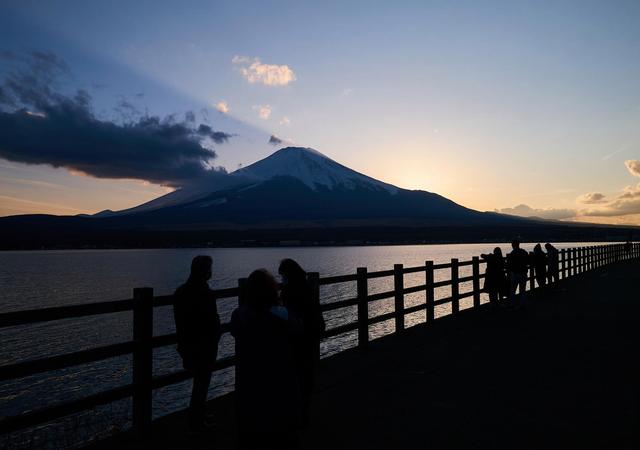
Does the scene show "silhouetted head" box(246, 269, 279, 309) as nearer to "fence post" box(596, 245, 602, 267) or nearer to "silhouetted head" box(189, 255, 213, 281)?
"silhouetted head" box(189, 255, 213, 281)

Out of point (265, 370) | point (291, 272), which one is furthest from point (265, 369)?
point (291, 272)

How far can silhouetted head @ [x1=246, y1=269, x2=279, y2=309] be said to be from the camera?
3756mm

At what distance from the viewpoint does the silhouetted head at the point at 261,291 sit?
3.76 metres

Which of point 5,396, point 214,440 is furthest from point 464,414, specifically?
point 5,396

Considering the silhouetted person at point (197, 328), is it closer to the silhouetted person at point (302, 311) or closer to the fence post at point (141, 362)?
the fence post at point (141, 362)

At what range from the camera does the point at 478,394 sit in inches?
262

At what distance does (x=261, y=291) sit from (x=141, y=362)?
105 inches

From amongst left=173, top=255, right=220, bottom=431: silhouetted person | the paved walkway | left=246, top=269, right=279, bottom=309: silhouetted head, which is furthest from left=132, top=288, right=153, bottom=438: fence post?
left=246, top=269, right=279, bottom=309: silhouetted head

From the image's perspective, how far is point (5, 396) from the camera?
671 inches

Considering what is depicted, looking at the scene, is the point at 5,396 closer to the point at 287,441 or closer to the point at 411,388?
the point at 411,388

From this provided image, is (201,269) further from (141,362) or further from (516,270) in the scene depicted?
(516,270)

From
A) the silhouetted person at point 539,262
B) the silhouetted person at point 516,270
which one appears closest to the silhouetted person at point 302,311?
the silhouetted person at point 516,270

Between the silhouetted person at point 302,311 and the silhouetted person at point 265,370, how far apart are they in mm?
1278

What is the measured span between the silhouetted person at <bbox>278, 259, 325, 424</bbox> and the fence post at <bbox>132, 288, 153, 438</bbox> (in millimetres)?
1580
